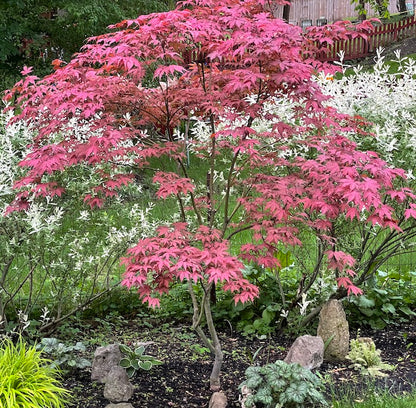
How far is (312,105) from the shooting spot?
3562mm

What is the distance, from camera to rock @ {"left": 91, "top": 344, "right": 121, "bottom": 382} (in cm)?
419

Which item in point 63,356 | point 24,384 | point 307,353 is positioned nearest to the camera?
point 24,384

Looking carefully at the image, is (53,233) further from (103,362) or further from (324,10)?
(324,10)

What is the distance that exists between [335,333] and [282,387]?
1.15 meters

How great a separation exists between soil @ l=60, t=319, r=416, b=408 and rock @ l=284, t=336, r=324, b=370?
152 millimetres

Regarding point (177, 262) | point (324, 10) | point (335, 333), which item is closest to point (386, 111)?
point (335, 333)

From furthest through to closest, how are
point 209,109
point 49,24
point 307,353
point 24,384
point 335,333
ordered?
point 49,24 < point 335,333 < point 307,353 < point 209,109 < point 24,384

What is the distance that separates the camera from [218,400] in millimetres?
3832

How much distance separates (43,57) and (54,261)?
38.7 ft

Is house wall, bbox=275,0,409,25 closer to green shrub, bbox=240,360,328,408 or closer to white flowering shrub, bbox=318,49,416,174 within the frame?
white flowering shrub, bbox=318,49,416,174

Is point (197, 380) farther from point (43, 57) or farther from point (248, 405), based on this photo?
point (43, 57)

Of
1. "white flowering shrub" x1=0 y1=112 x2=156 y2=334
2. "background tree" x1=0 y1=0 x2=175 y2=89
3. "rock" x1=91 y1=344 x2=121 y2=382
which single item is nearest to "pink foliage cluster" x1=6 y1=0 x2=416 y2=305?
"white flowering shrub" x1=0 y1=112 x2=156 y2=334

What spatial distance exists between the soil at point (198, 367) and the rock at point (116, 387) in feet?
0.27

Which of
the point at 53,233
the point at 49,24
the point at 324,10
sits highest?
the point at 49,24
